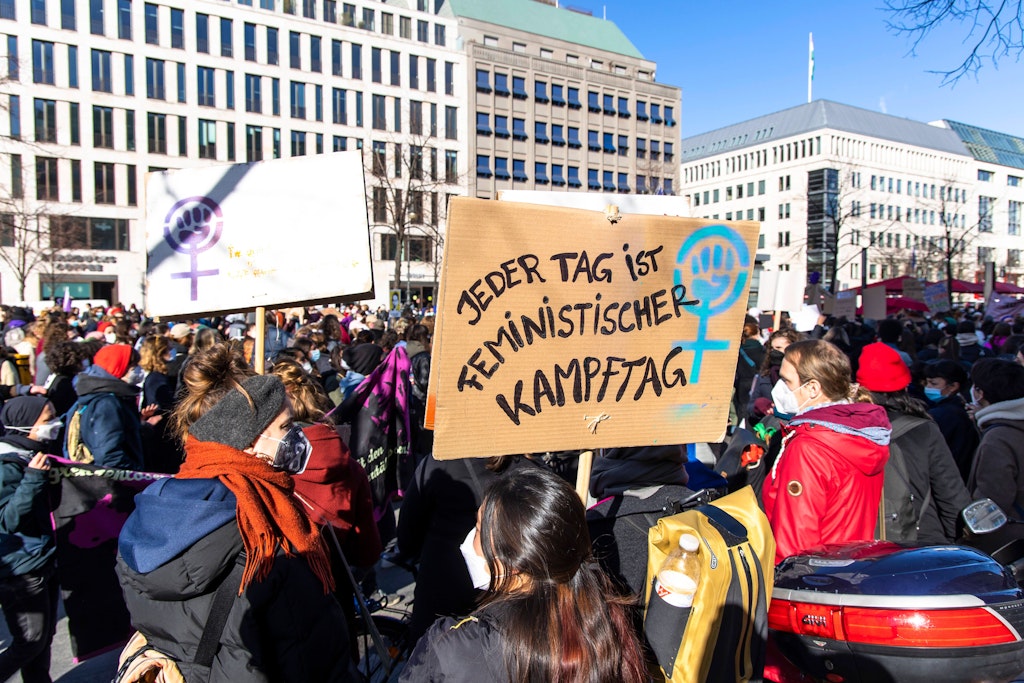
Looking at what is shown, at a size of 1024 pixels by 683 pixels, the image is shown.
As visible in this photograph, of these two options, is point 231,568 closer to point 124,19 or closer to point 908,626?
point 908,626

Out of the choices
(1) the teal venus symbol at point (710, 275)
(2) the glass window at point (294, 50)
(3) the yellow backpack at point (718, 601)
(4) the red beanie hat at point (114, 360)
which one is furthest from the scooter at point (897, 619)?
(2) the glass window at point (294, 50)

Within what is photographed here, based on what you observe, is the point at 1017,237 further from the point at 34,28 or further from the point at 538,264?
the point at 538,264

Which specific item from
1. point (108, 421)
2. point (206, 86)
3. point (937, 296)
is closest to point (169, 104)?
point (206, 86)

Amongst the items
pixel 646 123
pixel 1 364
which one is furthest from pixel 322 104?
pixel 1 364

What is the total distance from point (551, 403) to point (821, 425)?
4.10 ft

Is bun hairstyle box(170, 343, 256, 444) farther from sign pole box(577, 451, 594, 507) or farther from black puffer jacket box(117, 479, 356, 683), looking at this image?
sign pole box(577, 451, 594, 507)

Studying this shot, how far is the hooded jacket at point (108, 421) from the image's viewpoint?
4.45 m

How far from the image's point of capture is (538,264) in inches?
91.6

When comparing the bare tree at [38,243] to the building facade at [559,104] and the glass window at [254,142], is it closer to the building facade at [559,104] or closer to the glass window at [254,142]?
the glass window at [254,142]

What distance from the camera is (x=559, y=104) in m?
60.6

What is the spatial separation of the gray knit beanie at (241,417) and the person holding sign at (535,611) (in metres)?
0.98

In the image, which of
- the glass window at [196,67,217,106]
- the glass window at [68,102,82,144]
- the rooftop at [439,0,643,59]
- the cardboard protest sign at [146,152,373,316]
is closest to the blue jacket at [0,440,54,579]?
the cardboard protest sign at [146,152,373,316]

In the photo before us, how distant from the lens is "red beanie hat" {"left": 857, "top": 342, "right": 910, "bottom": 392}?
3.67 metres

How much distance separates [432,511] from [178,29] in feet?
167
